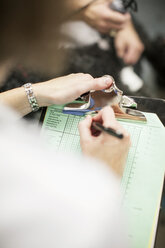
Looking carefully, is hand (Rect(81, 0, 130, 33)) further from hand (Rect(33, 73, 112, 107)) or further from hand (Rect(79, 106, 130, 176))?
hand (Rect(79, 106, 130, 176))

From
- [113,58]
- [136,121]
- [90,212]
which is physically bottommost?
[90,212]

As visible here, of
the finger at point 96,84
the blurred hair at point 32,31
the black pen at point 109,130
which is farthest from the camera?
the blurred hair at point 32,31

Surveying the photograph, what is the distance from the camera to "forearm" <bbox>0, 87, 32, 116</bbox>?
0.73 meters

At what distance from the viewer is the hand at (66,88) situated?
67cm

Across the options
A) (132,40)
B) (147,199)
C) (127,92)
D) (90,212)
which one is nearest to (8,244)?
(90,212)

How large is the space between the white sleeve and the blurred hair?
0.34m

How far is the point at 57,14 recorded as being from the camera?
0.86 m

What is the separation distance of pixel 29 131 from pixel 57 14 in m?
0.42

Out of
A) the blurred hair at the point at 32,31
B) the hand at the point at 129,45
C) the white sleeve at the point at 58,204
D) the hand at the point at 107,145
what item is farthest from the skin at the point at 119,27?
the white sleeve at the point at 58,204

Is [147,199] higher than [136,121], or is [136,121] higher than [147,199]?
[136,121]

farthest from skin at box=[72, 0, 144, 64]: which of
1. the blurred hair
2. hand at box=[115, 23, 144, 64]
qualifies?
the blurred hair

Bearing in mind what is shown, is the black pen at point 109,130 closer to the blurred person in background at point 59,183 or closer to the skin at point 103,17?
the blurred person in background at point 59,183

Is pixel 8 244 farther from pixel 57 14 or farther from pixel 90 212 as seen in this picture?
pixel 57 14

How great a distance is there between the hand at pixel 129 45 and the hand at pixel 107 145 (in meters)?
0.22
